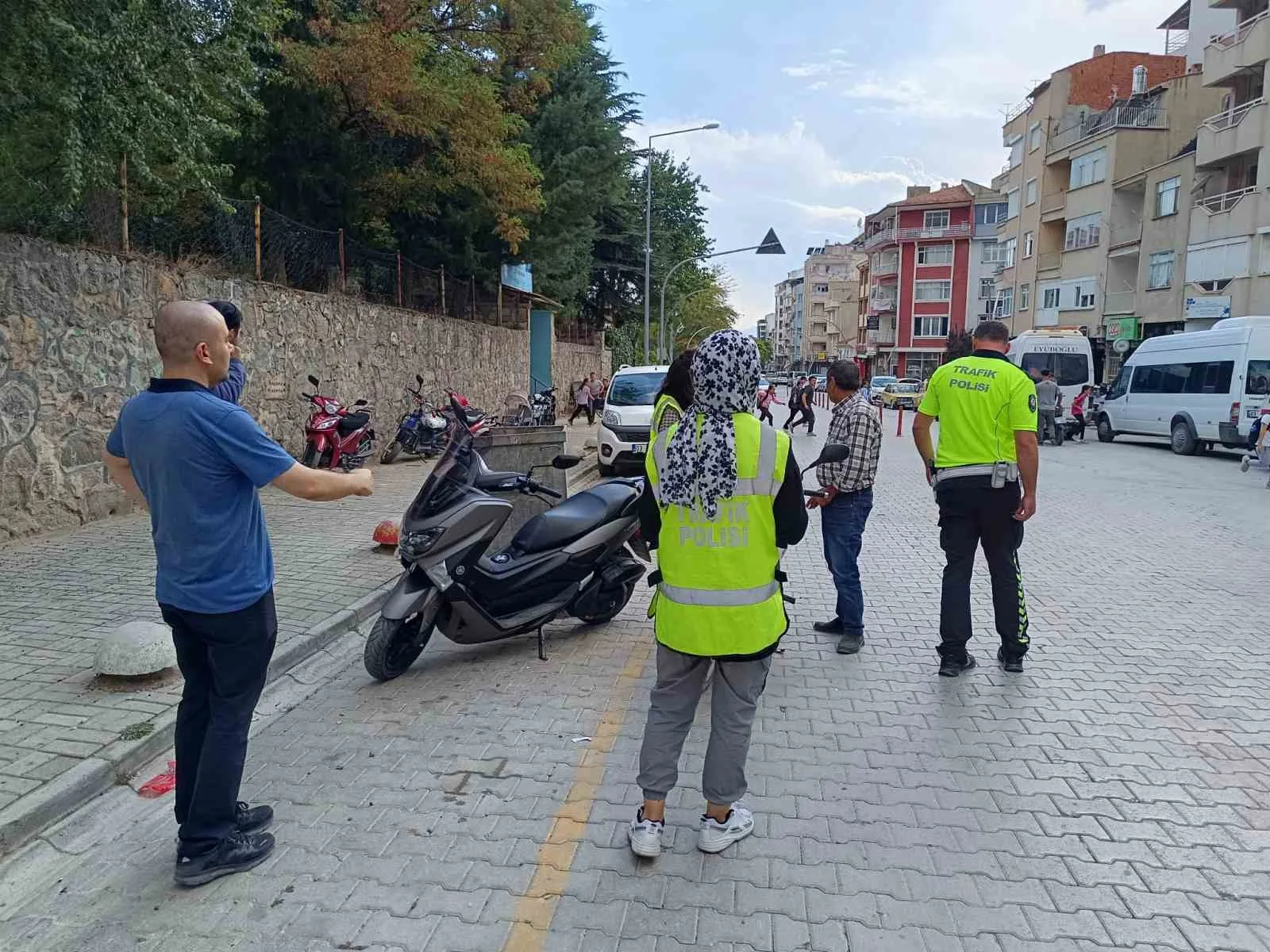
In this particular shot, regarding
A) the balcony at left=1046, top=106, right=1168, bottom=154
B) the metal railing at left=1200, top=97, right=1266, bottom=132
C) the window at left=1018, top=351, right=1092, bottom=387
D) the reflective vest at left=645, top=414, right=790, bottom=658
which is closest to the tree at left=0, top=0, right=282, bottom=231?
the reflective vest at left=645, top=414, right=790, bottom=658

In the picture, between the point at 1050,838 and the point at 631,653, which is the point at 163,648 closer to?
the point at 631,653

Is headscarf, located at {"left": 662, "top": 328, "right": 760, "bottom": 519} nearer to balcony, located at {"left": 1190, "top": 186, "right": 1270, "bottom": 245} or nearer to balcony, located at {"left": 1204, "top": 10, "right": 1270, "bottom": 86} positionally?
balcony, located at {"left": 1190, "top": 186, "right": 1270, "bottom": 245}

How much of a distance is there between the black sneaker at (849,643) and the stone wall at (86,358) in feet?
23.0

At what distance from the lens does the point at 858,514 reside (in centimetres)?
568

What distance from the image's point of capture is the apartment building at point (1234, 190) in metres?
28.3

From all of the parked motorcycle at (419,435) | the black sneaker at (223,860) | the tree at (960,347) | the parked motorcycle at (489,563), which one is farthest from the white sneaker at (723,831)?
the parked motorcycle at (419,435)

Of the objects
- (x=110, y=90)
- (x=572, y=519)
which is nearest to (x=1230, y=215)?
(x=572, y=519)

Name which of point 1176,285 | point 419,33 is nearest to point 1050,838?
point 419,33

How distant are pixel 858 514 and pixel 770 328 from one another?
19734cm

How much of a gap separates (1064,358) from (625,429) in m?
16.8

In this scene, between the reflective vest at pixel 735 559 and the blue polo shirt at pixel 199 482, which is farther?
the reflective vest at pixel 735 559

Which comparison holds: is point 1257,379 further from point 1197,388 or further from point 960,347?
point 960,347

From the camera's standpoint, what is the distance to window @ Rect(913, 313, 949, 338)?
7290 cm

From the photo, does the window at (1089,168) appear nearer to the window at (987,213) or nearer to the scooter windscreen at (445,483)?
the window at (987,213)
